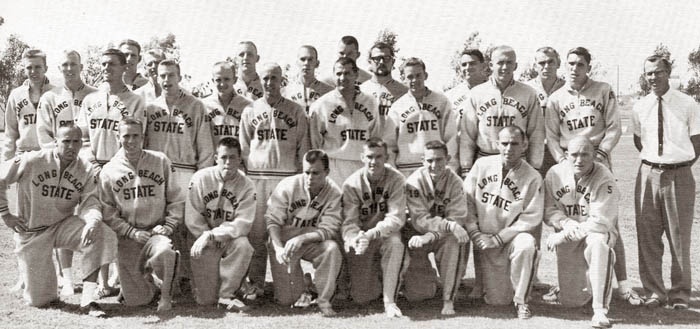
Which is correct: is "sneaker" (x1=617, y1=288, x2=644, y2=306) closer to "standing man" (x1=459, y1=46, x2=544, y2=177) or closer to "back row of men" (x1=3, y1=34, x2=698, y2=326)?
"back row of men" (x1=3, y1=34, x2=698, y2=326)

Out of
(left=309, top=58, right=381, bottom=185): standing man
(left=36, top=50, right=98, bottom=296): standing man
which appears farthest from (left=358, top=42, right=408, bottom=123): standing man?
(left=36, top=50, right=98, bottom=296): standing man

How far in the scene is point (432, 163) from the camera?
7.13 meters

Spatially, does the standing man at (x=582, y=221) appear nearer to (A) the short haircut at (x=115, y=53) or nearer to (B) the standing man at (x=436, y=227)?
(B) the standing man at (x=436, y=227)

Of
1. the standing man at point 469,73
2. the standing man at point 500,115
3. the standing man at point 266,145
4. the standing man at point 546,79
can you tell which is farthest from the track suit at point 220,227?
the standing man at point 546,79

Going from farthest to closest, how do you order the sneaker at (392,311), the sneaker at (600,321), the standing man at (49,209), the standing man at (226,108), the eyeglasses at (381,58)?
1. the eyeglasses at (381,58)
2. the standing man at (226,108)
3. the standing man at (49,209)
4. the sneaker at (392,311)
5. the sneaker at (600,321)

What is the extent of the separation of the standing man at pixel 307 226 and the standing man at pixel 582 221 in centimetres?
234

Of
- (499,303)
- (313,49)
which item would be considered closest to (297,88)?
(313,49)

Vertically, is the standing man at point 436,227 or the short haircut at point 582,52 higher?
the short haircut at point 582,52

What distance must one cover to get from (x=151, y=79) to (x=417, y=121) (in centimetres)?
364

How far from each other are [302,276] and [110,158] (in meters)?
2.79

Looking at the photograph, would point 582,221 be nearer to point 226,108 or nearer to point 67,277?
point 226,108

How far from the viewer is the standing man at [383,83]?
329 inches

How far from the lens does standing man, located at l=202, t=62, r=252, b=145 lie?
8.12 m

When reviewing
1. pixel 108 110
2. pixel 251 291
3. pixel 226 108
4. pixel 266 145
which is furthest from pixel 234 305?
pixel 108 110
